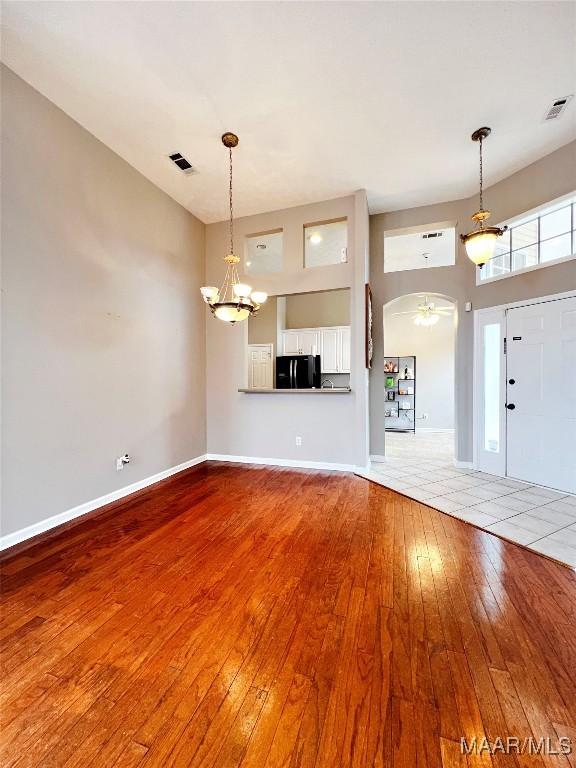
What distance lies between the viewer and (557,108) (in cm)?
286

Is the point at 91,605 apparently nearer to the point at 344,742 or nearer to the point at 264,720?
the point at 264,720

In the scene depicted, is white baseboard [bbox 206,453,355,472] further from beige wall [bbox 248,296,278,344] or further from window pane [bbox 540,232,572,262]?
window pane [bbox 540,232,572,262]

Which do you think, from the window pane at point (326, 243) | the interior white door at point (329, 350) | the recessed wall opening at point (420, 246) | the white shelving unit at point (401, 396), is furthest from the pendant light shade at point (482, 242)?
the white shelving unit at point (401, 396)

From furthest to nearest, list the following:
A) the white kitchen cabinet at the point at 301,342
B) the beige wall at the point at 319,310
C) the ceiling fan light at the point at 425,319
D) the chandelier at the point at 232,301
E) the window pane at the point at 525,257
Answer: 1. the beige wall at the point at 319,310
2. the white kitchen cabinet at the point at 301,342
3. the ceiling fan light at the point at 425,319
4. the window pane at the point at 525,257
5. the chandelier at the point at 232,301

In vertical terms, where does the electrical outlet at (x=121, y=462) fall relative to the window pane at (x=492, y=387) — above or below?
below

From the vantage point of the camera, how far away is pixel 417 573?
203 cm

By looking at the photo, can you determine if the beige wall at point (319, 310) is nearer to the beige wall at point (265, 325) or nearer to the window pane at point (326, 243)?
the beige wall at point (265, 325)

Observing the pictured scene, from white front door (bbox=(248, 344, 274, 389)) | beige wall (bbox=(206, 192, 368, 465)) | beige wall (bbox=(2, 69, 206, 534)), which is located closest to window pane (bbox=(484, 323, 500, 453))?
beige wall (bbox=(206, 192, 368, 465))

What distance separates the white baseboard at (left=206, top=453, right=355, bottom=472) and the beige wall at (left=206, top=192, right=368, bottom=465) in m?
0.05

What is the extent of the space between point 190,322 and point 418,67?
3614 millimetres

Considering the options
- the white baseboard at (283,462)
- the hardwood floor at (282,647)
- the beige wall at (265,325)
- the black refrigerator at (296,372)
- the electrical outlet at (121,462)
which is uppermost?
the beige wall at (265,325)

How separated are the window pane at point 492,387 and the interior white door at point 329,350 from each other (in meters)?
3.32

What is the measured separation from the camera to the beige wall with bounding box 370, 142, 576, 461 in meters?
3.46

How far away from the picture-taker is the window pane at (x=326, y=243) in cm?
508
